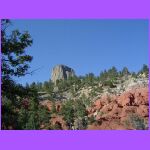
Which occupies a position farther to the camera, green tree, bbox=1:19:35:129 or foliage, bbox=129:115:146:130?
foliage, bbox=129:115:146:130

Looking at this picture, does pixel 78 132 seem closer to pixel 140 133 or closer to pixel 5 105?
pixel 140 133

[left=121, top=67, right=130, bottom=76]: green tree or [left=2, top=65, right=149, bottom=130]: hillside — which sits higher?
[left=121, top=67, right=130, bottom=76]: green tree

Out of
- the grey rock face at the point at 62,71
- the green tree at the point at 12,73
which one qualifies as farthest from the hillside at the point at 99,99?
the green tree at the point at 12,73

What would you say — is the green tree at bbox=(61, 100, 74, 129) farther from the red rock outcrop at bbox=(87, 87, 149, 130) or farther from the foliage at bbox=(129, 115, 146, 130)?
the foliage at bbox=(129, 115, 146, 130)

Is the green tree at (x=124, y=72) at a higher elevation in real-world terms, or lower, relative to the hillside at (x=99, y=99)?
higher

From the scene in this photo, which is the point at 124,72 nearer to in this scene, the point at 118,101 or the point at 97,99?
the point at 118,101

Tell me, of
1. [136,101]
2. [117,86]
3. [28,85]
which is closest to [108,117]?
[136,101]

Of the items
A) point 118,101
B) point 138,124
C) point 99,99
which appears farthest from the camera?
point 118,101

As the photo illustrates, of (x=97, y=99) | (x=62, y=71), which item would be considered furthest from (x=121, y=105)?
(x=62, y=71)

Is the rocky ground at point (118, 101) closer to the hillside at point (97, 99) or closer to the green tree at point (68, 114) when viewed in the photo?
the hillside at point (97, 99)

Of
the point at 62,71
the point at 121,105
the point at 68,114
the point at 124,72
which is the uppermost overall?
the point at 62,71

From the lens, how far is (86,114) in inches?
1857

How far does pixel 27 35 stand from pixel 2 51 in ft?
2.73

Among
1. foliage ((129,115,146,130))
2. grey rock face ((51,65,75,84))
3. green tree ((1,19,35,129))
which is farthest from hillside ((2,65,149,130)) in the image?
green tree ((1,19,35,129))
